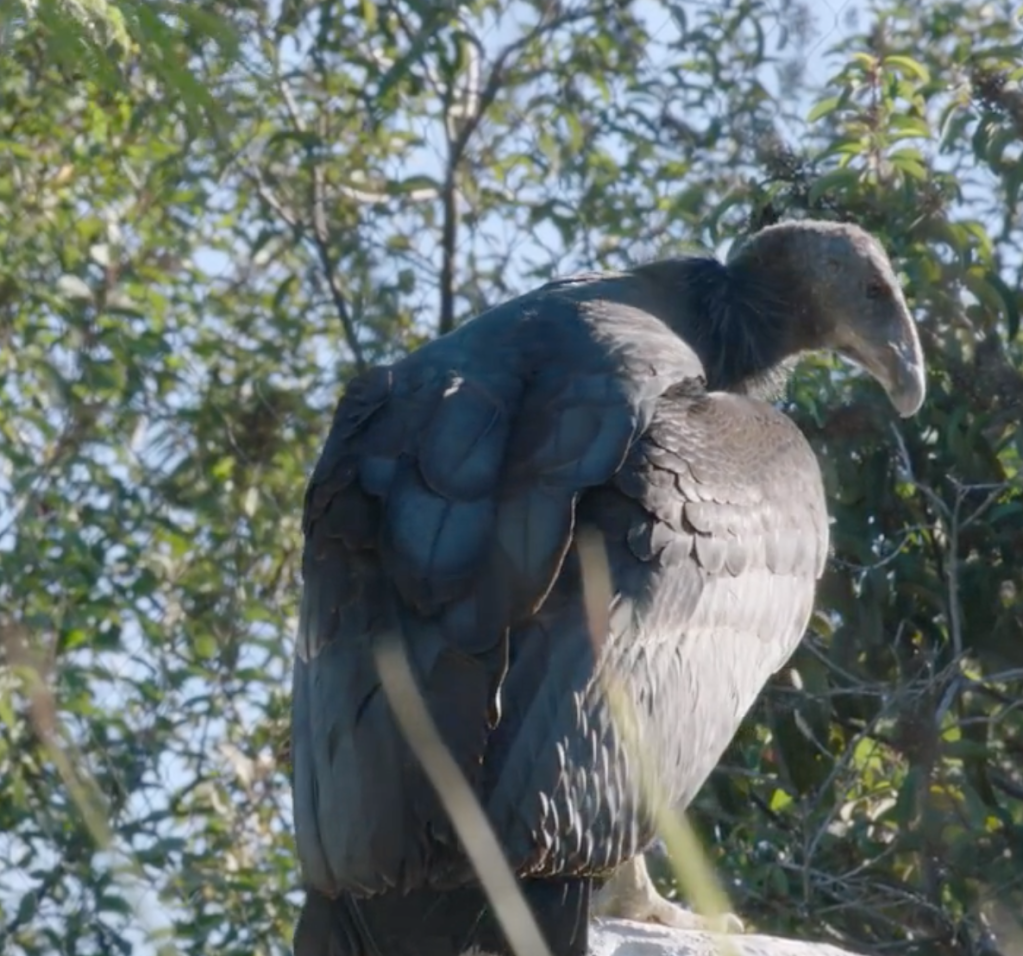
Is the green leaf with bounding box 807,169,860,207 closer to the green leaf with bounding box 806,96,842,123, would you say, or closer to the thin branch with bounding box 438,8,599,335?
the green leaf with bounding box 806,96,842,123

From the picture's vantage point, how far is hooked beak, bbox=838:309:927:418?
5090mm

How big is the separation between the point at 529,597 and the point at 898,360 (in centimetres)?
177

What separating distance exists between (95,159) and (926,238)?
265 centimetres

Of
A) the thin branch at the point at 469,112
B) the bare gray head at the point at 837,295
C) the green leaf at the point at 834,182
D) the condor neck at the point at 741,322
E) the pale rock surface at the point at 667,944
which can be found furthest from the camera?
the thin branch at the point at 469,112

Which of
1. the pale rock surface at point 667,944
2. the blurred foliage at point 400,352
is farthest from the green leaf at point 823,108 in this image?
→ the pale rock surface at point 667,944

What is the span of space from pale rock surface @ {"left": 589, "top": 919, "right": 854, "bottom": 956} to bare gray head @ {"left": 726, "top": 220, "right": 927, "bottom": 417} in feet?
4.38

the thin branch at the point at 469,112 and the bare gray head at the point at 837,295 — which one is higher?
the thin branch at the point at 469,112

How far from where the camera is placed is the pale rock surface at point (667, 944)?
13.5 ft

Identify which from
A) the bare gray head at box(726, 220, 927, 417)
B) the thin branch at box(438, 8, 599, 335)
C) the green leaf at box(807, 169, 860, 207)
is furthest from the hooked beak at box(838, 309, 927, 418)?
the thin branch at box(438, 8, 599, 335)

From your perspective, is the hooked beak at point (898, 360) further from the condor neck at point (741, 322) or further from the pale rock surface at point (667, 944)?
the pale rock surface at point (667, 944)

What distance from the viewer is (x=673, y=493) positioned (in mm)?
3992

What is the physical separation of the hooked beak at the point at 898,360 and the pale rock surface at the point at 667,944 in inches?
50.9

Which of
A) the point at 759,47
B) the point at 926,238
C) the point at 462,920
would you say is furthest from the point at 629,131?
the point at 462,920

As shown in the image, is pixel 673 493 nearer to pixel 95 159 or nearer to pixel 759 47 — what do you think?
pixel 759 47
